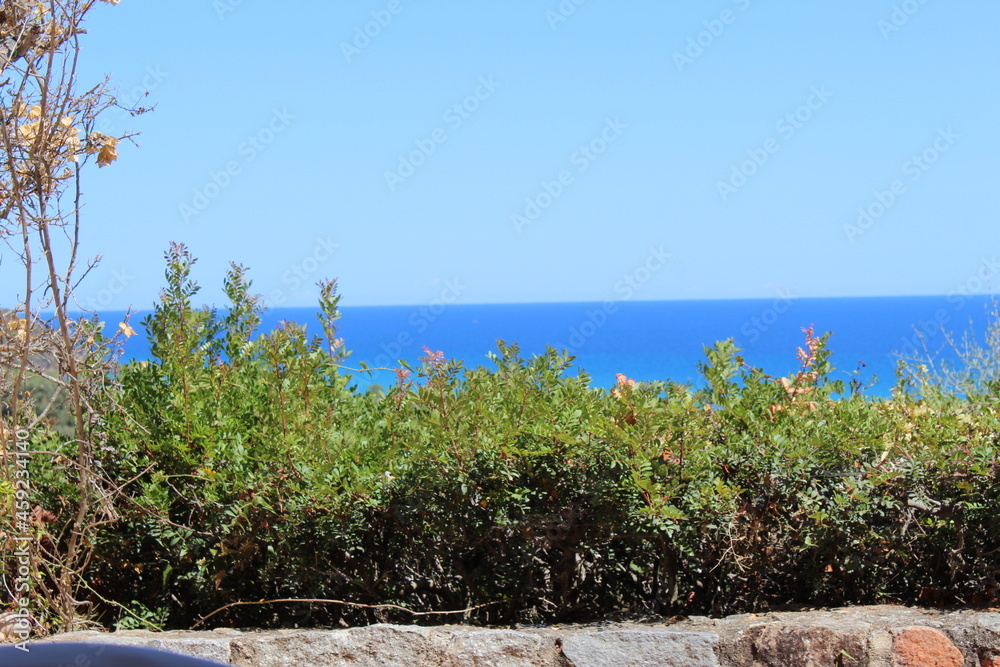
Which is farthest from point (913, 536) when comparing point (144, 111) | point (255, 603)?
point (144, 111)

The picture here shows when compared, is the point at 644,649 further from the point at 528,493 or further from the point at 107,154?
the point at 107,154

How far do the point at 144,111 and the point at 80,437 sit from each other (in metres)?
1.33

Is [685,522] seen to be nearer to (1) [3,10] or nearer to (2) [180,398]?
(2) [180,398]

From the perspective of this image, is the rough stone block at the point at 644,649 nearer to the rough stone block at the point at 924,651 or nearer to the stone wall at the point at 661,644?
the stone wall at the point at 661,644

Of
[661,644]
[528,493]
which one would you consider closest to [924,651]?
Answer: [661,644]

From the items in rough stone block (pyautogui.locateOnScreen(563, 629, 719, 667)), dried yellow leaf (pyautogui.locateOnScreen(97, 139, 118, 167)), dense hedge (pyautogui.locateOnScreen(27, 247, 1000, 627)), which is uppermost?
dried yellow leaf (pyautogui.locateOnScreen(97, 139, 118, 167))

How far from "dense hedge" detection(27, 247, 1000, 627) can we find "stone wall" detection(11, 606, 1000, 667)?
237 mm

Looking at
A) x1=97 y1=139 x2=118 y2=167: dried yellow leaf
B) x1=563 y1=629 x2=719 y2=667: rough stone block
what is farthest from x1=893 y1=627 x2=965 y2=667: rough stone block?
x1=97 y1=139 x2=118 y2=167: dried yellow leaf

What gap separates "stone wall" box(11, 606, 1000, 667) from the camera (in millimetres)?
2926

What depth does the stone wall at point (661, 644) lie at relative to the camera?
2926mm

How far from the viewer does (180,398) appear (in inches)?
138

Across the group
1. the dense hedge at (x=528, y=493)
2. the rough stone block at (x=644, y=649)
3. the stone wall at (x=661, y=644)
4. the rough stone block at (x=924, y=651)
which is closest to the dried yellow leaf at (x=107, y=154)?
the dense hedge at (x=528, y=493)

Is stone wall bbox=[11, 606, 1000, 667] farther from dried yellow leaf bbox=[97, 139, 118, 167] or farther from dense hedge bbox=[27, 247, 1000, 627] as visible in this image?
dried yellow leaf bbox=[97, 139, 118, 167]

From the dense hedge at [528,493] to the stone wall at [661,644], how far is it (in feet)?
0.78
